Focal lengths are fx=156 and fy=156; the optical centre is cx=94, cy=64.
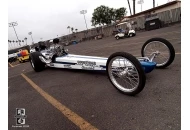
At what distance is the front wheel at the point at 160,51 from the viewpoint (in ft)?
12.5

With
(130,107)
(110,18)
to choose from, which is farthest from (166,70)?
(110,18)

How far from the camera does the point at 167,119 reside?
215 centimetres

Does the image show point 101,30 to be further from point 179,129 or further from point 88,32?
point 179,129

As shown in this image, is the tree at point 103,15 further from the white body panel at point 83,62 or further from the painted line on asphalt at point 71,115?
the painted line on asphalt at point 71,115

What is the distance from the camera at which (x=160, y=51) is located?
4031mm

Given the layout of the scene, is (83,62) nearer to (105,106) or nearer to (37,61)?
(105,106)

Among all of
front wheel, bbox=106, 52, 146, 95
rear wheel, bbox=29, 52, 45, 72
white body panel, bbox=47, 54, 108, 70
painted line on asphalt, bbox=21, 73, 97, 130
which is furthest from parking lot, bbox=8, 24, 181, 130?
rear wheel, bbox=29, 52, 45, 72

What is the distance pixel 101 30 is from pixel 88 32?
5151mm

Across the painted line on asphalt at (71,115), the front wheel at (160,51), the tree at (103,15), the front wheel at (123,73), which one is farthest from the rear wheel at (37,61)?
the tree at (103,15)

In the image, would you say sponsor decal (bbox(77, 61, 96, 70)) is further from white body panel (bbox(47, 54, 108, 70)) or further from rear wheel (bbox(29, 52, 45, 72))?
rear wheel (bbox(29, 52, 45, 72))

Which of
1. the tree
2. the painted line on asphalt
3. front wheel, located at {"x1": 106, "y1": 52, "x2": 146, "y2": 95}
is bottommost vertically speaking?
the painted line on asphalt

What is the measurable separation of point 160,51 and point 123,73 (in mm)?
1440

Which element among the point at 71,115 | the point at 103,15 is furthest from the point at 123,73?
the point at 103,15

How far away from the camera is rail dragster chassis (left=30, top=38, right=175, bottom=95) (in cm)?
288
